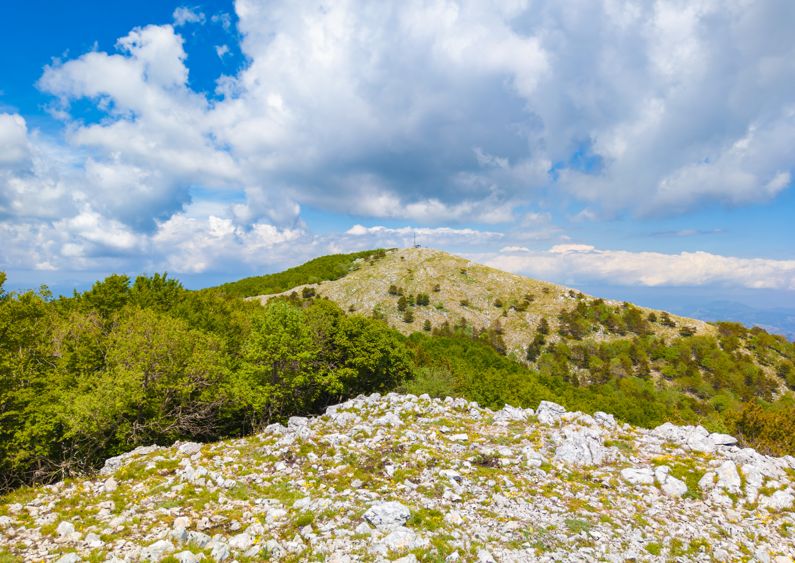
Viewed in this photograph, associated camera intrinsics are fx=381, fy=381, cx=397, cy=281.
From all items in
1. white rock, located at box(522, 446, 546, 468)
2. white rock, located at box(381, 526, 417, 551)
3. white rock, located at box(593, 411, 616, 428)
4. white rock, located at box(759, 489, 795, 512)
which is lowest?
white rock, located at box(759, 489, 795, 512)

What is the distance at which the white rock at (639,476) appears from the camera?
15.0 metres

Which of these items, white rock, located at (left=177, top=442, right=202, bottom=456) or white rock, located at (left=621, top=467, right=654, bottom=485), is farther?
white rock, located at (left=177, top=442, right=202, bottom=456)

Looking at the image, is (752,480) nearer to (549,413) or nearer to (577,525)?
(577,525)

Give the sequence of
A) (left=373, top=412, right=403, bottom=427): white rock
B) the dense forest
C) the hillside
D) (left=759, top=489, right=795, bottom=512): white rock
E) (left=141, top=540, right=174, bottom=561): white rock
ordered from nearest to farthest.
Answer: (left=141, top=540, right=174, bottom=561): white rock, (left=759, top=489, right=795, bottom=512): white rock, (left=373, top=412, right=403, bottom=427): white rock, the dense forest, the hillside

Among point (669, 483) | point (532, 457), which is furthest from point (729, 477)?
point (532, 457)

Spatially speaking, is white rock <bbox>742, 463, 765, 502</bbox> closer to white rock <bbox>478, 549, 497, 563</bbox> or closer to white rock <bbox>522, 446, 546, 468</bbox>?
white rock <bbox>522, 446, 546, 468</bbox>

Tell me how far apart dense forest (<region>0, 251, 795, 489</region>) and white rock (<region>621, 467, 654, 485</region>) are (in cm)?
2293

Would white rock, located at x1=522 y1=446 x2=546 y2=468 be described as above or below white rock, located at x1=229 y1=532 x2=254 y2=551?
below

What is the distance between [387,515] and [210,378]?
78.0 feet

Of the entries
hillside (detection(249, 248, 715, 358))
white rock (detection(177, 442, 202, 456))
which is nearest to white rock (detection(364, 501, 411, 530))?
white rock (detection(177, 442, 202, 456))

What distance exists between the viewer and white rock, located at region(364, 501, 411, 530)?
11.5 m

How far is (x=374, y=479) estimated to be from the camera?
49.2ft

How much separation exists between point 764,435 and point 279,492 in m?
52.4

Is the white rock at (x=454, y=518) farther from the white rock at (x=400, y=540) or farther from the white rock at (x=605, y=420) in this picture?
the white rock at (x=605, y=420)
